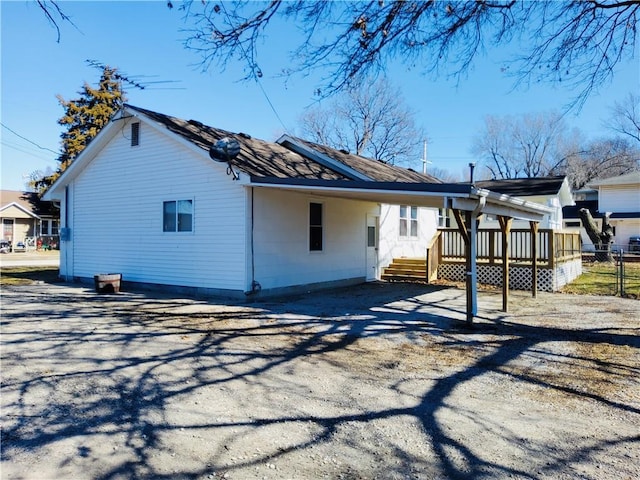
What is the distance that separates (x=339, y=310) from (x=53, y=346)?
17.5ft

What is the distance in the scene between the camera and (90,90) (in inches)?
1406

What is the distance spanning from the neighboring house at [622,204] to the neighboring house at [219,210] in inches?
888

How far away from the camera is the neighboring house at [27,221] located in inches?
1410

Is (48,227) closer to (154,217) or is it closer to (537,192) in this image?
(154,217)

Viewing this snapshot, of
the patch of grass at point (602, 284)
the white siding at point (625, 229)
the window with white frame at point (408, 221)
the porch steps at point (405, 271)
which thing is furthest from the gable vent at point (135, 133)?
the white siding at point (625, 229)

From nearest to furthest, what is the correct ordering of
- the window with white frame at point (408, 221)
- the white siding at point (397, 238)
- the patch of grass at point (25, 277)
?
the patch of grass at point (25, 277)
the white siding at point (397, 238)
the window with white frame at point (408, 221)

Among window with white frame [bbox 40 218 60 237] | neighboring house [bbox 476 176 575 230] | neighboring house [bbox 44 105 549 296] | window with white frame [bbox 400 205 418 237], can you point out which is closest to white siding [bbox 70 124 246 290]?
neighboring house [bbox 44 105 549 296]

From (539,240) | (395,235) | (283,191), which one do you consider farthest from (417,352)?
(395,235)

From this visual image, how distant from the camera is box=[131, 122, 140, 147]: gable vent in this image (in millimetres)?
13156

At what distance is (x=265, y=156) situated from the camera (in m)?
13.2

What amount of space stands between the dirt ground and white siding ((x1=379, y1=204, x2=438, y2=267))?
791cm

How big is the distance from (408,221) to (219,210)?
30.0 ft

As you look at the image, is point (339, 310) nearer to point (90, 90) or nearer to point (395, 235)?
point (395, 235)

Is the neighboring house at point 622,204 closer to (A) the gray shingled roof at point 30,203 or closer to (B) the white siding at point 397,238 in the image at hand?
(B) the white siding at point 397,238
